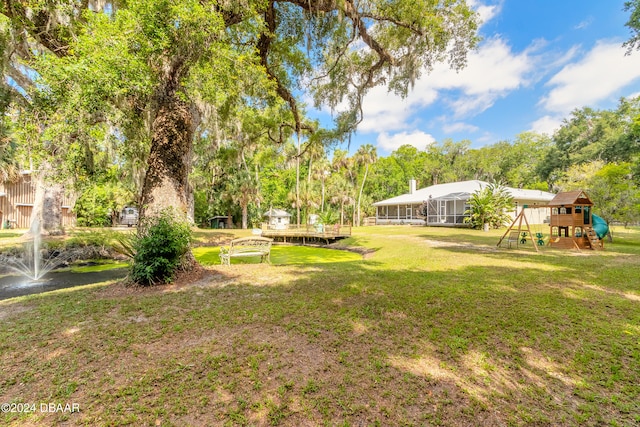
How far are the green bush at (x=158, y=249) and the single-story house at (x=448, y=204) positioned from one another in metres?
21.9

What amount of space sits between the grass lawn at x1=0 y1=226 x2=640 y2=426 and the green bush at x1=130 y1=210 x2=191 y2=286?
420 millimetres

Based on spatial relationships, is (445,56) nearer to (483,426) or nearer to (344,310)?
(344,310)

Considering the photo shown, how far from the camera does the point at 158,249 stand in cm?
523

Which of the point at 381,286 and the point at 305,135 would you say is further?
the point at 305,135

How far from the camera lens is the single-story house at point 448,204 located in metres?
24.0

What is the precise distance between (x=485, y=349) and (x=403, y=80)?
8568 mm

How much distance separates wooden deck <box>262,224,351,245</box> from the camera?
59.3 feet

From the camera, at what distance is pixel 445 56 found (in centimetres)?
861

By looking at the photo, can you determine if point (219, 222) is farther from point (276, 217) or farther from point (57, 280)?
point (57, 280)

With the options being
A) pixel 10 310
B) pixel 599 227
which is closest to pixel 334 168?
pixel 599 227

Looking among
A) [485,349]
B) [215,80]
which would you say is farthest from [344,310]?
[215,80]

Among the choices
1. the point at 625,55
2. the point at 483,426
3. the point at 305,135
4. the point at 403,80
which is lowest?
the point at 483,426

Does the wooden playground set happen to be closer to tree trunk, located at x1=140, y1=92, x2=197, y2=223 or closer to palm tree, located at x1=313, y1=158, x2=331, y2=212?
tree trunk, located at x1=140, y1=92, x2=197, y2=223

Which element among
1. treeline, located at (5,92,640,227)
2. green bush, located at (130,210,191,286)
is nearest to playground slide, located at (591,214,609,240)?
treeline, located at (5,92,640,227)
